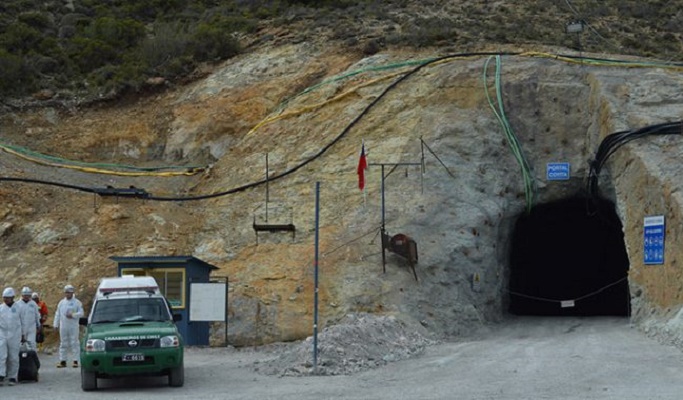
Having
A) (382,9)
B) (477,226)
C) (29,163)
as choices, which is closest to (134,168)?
(29,163)

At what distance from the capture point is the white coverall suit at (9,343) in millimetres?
17938

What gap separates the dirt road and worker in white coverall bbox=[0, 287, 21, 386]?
0.35m

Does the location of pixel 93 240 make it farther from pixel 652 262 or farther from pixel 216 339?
pixel 652 262

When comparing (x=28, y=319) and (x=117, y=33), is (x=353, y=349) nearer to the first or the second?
(x=28, y=319)

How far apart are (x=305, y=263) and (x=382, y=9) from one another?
2013 cm

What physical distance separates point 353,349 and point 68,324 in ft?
20.4

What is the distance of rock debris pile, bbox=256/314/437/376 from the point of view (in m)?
19.0

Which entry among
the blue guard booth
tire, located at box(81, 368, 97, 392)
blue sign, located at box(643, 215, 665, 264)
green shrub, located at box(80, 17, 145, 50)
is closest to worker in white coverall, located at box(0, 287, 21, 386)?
tire, located at box(81, 368, 97, 392)

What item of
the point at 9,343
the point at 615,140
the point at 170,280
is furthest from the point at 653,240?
the point at 9,343

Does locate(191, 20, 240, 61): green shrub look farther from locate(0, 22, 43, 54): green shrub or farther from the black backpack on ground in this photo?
the black backpack on ground

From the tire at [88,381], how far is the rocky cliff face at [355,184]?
7.89 m

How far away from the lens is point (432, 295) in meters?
25.9

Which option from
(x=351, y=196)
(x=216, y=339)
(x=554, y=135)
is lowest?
(x=216, y=339)

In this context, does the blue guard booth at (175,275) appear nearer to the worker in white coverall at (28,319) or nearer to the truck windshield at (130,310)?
the worker in white coverall at (28,319)
